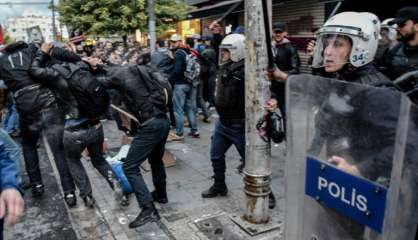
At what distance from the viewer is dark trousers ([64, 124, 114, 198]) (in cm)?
434

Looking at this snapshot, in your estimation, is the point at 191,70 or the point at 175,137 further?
the point at 191,70

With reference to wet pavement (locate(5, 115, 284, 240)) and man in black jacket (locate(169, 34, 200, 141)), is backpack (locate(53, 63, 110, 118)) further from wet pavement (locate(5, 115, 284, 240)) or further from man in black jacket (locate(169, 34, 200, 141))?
man in black jacket (locate(169, 34, 200, 141))

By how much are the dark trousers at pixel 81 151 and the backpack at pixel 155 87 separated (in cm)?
92

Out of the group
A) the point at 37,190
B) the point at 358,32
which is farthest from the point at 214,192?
the point at 358,32

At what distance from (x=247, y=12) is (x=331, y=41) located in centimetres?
119

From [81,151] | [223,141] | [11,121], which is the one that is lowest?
[11,121]

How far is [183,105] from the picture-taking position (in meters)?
7.67

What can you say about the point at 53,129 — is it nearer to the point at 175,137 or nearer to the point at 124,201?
the point at 124,201

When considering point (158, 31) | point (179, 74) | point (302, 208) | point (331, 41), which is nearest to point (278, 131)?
point (331, 41)

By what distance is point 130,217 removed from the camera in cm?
422

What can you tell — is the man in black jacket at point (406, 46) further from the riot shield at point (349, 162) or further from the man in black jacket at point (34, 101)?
the man in black jacket at point (34, 101)

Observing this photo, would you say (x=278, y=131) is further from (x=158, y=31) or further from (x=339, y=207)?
(x=158, y=31)

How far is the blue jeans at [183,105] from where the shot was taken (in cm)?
739

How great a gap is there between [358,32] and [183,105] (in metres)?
5.65
